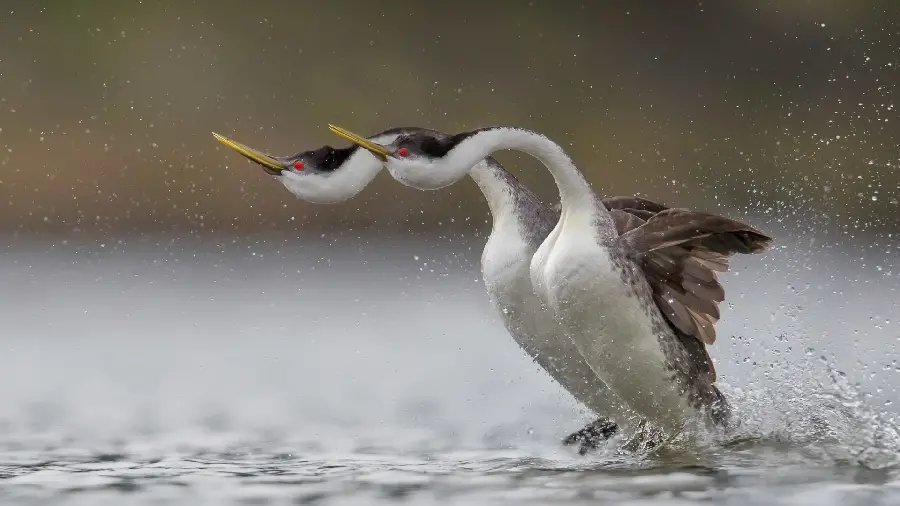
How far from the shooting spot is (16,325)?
14.4 m

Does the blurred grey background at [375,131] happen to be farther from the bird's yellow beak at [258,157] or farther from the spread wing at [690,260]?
the bird's yellow beak at [258,157]

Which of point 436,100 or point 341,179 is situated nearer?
point 341,179

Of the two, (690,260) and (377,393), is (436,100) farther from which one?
(690,260)

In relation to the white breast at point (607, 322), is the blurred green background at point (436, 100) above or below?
above

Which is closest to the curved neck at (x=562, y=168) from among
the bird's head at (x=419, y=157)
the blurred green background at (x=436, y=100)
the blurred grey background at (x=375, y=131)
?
the bird's head at (x=419, y=157)

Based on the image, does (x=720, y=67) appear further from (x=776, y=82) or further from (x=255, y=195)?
(x=255, y=195)

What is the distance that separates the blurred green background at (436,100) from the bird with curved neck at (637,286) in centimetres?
1077

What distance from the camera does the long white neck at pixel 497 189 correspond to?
7.98m

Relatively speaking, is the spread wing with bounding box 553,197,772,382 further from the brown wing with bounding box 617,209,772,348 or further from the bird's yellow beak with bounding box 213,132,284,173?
the bird's yellow beak with bounding box 213,132,284,173

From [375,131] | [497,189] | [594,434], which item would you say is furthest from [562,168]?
[375,131]

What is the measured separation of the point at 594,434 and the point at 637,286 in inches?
37.6

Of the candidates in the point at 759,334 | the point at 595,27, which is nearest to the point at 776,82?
the point at 595,27

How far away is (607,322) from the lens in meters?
7.50

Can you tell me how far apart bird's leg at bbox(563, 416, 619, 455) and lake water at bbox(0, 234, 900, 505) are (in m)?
0.10
